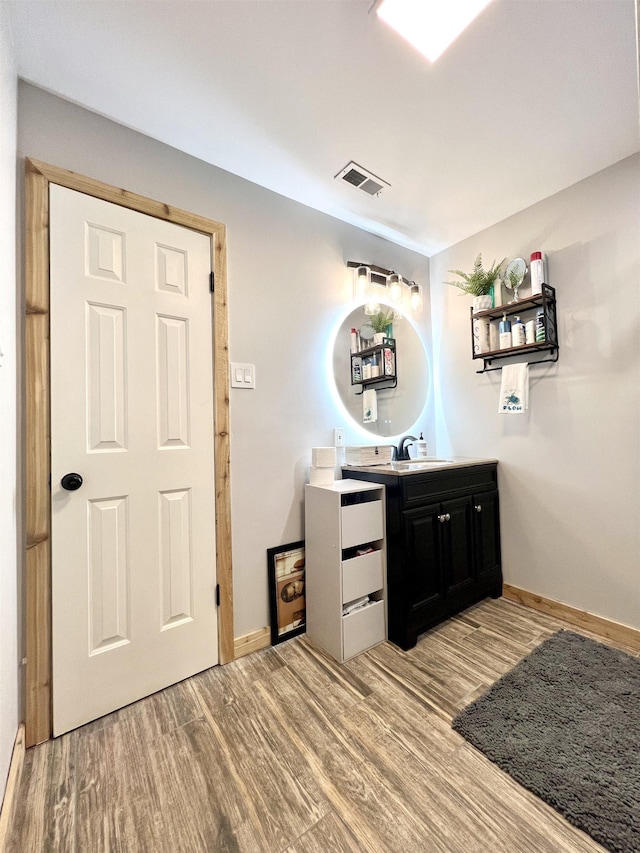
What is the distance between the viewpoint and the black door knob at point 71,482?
1.27m

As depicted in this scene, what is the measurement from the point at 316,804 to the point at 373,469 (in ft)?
4.17

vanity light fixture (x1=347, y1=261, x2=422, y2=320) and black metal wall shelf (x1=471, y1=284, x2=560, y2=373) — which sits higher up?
vanity light fixture (x1=347, y1=261, x2=422, y2=320)

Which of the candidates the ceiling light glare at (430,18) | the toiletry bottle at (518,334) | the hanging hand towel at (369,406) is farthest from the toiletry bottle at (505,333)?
the ceiling light glare at (430,18)

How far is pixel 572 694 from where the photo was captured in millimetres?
1381

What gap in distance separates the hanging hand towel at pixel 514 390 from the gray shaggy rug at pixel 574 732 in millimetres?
1289

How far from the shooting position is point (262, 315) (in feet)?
5.94

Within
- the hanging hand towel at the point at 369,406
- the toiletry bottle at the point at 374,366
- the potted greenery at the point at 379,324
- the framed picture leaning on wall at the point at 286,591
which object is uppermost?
the potted greenery at the point at 379,324

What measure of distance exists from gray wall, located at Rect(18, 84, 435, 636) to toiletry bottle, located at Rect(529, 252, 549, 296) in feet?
3.67

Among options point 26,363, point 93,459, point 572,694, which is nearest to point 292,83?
point 26,363

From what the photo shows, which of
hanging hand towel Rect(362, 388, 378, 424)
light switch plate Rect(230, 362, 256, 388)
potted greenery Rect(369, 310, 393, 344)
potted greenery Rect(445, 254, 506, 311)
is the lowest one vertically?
hanging hand towel Rect(362, 388, 378, 424)

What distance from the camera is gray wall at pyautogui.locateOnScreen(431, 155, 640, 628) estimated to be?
5.65 ft

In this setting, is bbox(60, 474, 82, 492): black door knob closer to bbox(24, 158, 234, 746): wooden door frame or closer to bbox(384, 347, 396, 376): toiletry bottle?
bbox(24, 158, 234, 746): wooden door frame

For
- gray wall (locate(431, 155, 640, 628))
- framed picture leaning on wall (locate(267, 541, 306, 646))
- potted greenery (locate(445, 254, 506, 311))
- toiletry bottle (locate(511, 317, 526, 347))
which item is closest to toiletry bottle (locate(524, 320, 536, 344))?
toiletry bottle (locate(511, 317, 526, 347))

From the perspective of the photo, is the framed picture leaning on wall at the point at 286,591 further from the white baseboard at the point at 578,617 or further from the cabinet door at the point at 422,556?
the white baseboard at the point at 578,617
